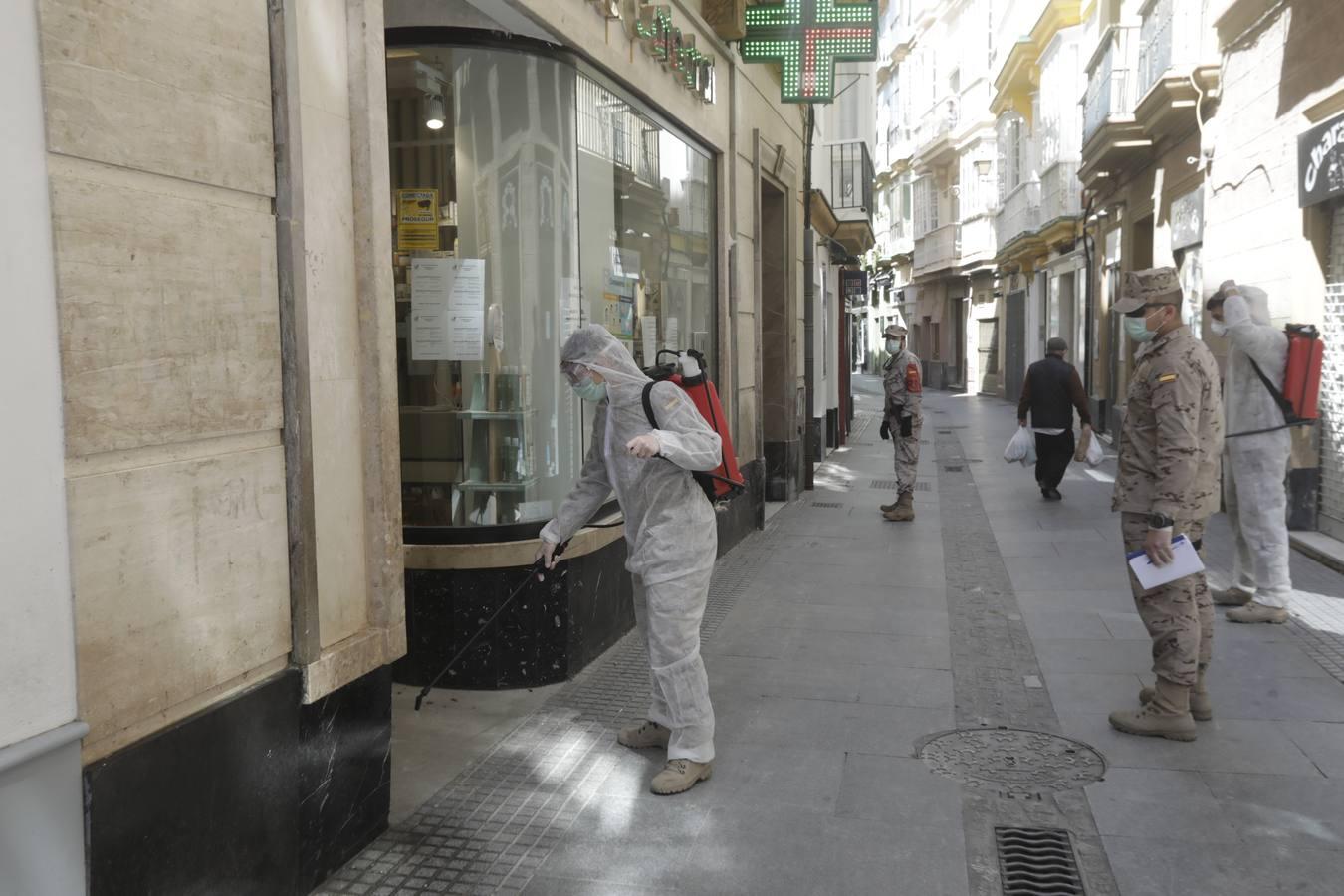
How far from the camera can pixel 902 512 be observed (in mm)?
11266

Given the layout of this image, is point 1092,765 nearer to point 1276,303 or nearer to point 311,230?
point 311,230

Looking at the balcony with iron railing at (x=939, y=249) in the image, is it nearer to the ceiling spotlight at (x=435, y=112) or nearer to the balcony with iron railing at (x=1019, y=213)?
the balcony with iron railing at (x=1019, y=213)

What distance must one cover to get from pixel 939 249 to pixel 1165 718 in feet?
123

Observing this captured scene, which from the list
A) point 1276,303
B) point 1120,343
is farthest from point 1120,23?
point 1276,303

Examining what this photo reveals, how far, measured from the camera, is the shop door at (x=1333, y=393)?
9023mm

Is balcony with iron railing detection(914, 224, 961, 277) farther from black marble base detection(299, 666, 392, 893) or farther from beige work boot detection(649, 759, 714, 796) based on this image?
black marble base detection(299, 666, 392, 893)

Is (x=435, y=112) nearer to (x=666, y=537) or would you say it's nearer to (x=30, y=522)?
(x=666, y=537)

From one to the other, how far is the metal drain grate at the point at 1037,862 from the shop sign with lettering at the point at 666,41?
4.75m

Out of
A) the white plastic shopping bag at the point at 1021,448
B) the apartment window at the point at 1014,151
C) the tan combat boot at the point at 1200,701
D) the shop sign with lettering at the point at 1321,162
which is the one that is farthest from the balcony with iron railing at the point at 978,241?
the tan combat boot at the point at 1200,701

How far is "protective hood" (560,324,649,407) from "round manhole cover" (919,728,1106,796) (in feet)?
6.36

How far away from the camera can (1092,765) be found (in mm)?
4680

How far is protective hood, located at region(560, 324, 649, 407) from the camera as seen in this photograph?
179 inches

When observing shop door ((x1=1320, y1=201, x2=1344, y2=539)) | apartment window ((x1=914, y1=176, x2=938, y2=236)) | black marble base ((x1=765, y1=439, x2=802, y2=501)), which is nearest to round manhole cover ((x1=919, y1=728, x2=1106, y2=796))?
shop door ((x1=1320, y1=201, x2=1344, y2=539))

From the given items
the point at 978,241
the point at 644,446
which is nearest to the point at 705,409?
the point at 644,446
